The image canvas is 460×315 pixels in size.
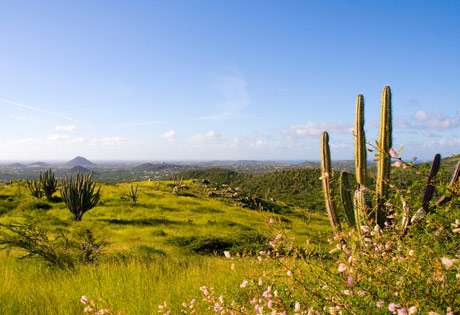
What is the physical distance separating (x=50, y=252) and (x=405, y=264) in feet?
20.4

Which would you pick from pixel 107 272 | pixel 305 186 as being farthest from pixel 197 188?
pixel 107 272

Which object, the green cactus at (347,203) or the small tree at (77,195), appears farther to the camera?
the small tree at (77,195)

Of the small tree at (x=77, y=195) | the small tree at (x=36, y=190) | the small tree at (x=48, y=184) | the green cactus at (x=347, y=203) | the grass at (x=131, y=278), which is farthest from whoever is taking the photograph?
the small tree at (x=36, y=190)

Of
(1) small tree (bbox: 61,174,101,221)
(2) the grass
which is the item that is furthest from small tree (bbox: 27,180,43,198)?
(2) the grass

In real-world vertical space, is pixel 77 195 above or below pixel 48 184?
below

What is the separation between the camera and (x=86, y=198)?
2441 cm

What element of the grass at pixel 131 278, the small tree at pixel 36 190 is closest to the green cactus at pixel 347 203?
the grass at pixel 131 278

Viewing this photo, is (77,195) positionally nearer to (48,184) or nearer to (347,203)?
(48,184)

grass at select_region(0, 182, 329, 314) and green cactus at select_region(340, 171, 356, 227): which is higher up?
green cactus at select_region(340, 171, 356, 227)

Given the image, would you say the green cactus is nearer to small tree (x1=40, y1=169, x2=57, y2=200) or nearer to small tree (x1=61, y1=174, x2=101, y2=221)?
small tree (x1=61, y1=174, x2=101, y2=221)

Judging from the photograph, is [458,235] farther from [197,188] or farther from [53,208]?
[197,188]

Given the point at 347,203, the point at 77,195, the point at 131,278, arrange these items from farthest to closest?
1. the point at 77,195
2. the point at 347,203
3. the point at 131,278

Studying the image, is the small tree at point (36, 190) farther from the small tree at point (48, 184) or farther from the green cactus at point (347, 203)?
the green cactus at point (347, 203)

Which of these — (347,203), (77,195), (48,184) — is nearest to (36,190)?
(48,184)
